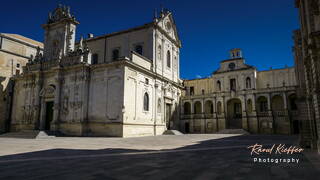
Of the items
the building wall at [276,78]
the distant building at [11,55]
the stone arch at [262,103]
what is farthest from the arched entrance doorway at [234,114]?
the distant building at [11,55]

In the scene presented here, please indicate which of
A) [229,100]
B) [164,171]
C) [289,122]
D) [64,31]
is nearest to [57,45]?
[64,31]

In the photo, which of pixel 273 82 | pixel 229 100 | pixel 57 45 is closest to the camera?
pixel 57 45

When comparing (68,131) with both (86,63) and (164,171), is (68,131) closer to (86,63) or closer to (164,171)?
(86,63)

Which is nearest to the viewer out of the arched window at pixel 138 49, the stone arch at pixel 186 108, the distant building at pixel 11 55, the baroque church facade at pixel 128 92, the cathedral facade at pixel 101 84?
the cathedral facade at pixel 101 84

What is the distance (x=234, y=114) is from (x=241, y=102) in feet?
10.3

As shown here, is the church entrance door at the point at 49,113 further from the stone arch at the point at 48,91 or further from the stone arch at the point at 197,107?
the stone arch at the point at 197,107

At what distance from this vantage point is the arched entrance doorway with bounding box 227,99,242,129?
37.3m

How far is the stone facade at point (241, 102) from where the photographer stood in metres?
33.6

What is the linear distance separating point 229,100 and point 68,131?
25.1 m

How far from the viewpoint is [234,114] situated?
38.7m

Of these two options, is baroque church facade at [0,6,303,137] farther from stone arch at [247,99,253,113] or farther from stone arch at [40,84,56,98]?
stone arch at [40,84,56,98]

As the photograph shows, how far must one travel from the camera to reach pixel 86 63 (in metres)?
26.5

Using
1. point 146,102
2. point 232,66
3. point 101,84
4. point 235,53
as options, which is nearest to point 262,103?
point 232,66

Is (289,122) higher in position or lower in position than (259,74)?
lower
